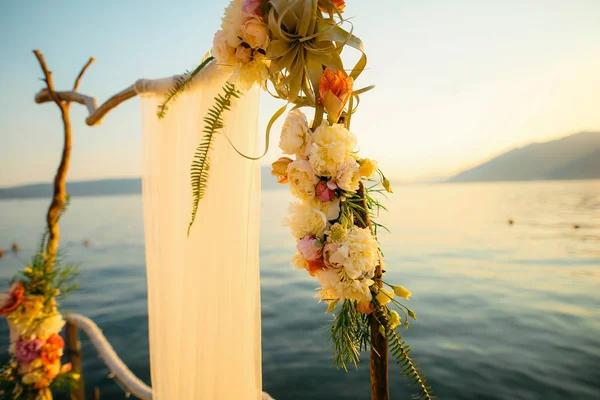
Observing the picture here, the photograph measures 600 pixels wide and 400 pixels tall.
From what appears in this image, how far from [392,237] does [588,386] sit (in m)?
9.51

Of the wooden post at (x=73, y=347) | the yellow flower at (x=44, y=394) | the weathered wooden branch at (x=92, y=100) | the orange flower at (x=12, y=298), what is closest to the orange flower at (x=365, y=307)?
the weathered wooden branch at (x=92, y=100)

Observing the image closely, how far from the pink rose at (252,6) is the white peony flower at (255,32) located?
16 mm

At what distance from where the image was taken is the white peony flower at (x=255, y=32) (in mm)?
768

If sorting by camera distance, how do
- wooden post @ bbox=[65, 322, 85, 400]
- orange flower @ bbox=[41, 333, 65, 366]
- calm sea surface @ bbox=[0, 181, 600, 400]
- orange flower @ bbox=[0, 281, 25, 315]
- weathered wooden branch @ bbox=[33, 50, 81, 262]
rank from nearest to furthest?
orange flower @ bbox=[0, 281, 25, 315] < orange flower @ bbox=[41, 333, 65, 366] < weathered wooden branch @ bbox=[33, 50, 81, 262] < wooden post @ bbox=[65, 322, 85, 400] < calm sea surface @ bbox=[0, 181, 600, 400]

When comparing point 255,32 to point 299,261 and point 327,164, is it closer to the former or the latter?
point 327,164

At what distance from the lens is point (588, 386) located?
15.2ft

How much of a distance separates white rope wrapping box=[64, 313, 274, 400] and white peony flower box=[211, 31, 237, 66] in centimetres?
153

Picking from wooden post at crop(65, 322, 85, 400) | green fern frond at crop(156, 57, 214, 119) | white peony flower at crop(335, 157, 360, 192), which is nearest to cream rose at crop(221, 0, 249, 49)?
green fern frond at crop(156, 57, 214, 119)

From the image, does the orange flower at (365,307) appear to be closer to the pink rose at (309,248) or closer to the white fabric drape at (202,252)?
the pink rose at (309,248)

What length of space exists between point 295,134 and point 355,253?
0.30 metres

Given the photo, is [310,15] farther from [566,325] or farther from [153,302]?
[566,325]

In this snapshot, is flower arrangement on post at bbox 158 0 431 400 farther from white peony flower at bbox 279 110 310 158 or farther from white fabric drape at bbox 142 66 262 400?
white fabric drape at bbox 142 66 262 400

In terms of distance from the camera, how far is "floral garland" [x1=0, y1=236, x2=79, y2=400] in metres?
1.70

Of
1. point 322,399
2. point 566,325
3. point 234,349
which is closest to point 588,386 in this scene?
point 566,325
